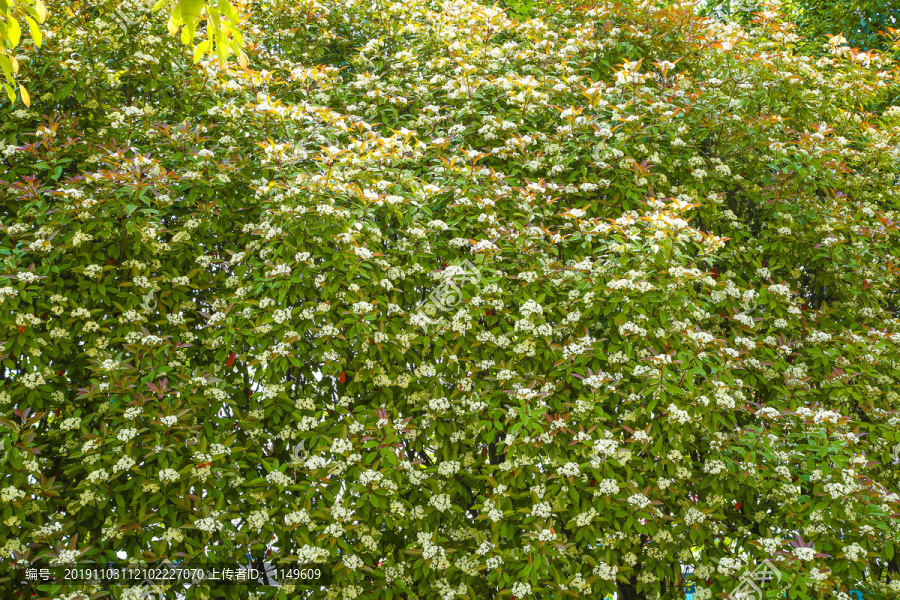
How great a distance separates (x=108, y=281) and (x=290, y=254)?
995 mm

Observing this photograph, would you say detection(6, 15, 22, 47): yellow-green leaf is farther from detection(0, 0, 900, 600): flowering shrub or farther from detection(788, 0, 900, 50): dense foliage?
detection(788, 0, 900, 50): dense foliage

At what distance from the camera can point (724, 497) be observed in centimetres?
324

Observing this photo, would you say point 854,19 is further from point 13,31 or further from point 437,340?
point 13,31

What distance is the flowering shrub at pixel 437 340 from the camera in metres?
3.00

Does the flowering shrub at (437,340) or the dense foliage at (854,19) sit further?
the dense foliage at (854,19)

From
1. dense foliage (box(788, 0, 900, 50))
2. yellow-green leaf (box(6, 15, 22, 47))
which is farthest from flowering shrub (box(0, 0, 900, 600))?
dense foliage (box(788, 0, 900, 50))

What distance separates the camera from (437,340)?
3357 millimetres

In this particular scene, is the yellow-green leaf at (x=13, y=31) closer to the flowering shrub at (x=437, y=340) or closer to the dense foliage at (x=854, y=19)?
the flowering shrub at (x=437, y=340)

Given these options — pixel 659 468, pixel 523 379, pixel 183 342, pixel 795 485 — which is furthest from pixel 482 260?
pixel 795 485

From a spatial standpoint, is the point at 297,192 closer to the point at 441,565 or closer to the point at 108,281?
the point at 108,281

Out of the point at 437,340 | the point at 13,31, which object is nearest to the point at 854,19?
the point at 437,340

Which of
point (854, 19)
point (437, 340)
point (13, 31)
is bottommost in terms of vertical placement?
point (437, 340)

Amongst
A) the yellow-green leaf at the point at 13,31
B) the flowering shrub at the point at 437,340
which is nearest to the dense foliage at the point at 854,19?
the flowering shrub at the point at 437,340

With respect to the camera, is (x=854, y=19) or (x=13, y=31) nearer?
(x=13, y=31)
